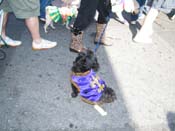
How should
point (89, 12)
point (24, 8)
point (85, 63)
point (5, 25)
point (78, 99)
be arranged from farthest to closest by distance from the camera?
point (5, 25) → point (89, 12) → point (24, 8) → point (78, 99) → point (85, 63)

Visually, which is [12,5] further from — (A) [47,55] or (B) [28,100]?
(B) [28,100]

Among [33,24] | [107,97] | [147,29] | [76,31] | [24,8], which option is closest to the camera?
[107,97]

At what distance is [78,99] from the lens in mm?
2654

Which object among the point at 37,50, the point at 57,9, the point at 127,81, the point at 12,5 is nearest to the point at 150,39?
the point at 127,81

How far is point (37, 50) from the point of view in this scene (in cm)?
339

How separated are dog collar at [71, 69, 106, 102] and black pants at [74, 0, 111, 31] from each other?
2.92 ft

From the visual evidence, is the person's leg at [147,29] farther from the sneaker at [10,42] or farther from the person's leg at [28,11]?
Answer: the sneaker at [10,42]

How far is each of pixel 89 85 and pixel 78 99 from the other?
0.38m

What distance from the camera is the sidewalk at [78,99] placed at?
2.39 m

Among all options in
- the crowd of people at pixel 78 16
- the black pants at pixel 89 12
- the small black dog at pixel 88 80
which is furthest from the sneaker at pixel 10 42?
the small black dog at pixel 88 80

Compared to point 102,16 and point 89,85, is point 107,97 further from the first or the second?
point 102,16

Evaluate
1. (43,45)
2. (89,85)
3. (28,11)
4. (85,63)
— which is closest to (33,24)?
(28,11)

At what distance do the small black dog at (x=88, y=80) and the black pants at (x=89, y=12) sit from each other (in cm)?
76

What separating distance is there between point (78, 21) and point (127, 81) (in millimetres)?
992
